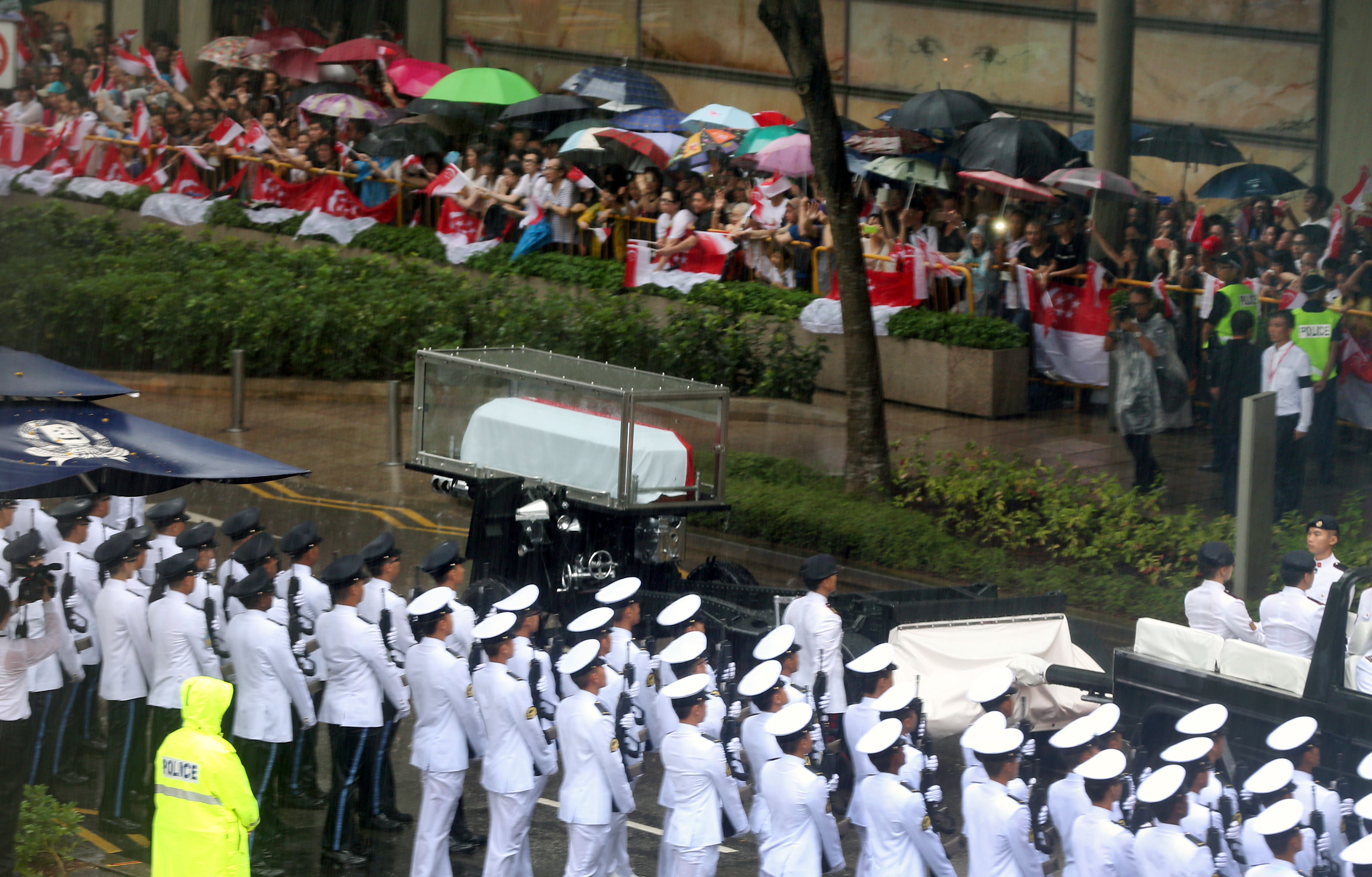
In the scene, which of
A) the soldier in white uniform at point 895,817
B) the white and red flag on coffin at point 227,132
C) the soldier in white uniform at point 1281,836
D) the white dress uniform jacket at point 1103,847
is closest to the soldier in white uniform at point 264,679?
the soldier in white uniform at point 895,817

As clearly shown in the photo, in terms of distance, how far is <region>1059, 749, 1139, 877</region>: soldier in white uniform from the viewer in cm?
672

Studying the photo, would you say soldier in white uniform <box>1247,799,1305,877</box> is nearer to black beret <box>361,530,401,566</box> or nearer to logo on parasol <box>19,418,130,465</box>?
black beret <box>361,530,401,566</box>

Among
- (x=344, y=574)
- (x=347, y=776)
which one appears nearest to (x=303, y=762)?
(x=347, y=776)

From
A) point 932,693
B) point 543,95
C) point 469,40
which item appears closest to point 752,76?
point 543,95

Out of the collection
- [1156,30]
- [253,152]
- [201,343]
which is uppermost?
[1156,30]

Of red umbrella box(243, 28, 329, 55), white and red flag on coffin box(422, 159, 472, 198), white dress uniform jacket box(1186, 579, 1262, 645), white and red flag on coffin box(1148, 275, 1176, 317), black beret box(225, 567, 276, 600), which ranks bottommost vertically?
white dress uniform jacket box(1186, 579, 1262, 645)

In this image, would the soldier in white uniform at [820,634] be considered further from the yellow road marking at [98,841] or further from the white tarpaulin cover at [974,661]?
the yellow road marking at [98,841]

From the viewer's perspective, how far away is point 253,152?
2445 centimetres

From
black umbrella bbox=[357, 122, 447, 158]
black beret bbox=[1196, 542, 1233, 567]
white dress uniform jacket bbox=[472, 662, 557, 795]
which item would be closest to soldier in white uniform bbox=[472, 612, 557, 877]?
white dress uniform jacket bbox=[472, 662, 557, 795]

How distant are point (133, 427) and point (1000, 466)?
7.69m

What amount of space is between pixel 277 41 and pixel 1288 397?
1962 centimetres

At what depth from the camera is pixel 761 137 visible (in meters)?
20.2

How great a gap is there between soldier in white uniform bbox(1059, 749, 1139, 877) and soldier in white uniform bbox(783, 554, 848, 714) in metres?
2.45

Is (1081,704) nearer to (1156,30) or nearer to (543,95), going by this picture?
(1156,30)
